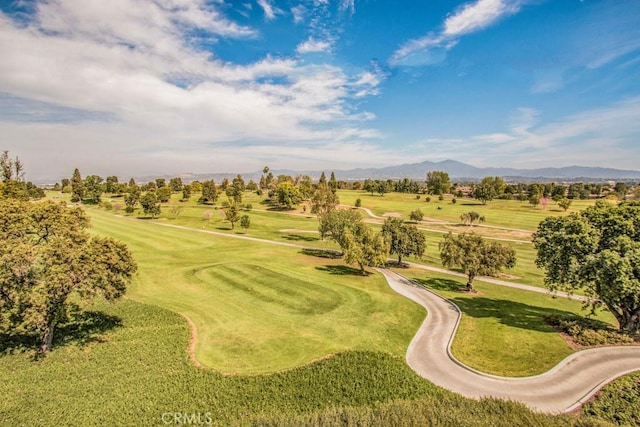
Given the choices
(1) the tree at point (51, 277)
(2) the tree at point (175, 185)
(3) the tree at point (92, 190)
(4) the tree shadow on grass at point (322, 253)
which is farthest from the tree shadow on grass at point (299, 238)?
(2) the tree at point (175, 185)

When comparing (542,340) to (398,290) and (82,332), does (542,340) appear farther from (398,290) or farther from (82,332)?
(82,332)

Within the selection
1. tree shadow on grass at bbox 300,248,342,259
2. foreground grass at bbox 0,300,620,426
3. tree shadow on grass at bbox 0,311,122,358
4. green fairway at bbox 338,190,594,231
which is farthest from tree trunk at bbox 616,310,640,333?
green fairway at bbox 338,190,594,231

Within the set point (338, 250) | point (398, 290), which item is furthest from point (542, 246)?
point (338, 250)

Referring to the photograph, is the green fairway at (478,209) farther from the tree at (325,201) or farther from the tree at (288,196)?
the tree at (325,201)

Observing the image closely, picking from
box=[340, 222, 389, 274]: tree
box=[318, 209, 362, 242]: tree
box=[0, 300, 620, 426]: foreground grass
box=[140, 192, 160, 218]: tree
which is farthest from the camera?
box=[140, 192, 160, 218]: tree

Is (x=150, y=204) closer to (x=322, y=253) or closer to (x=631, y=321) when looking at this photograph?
(x=322, y=253)

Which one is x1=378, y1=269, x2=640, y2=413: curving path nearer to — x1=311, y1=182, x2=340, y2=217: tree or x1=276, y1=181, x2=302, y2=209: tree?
x1=311, y1=182, x2=340, y2=217: tree
